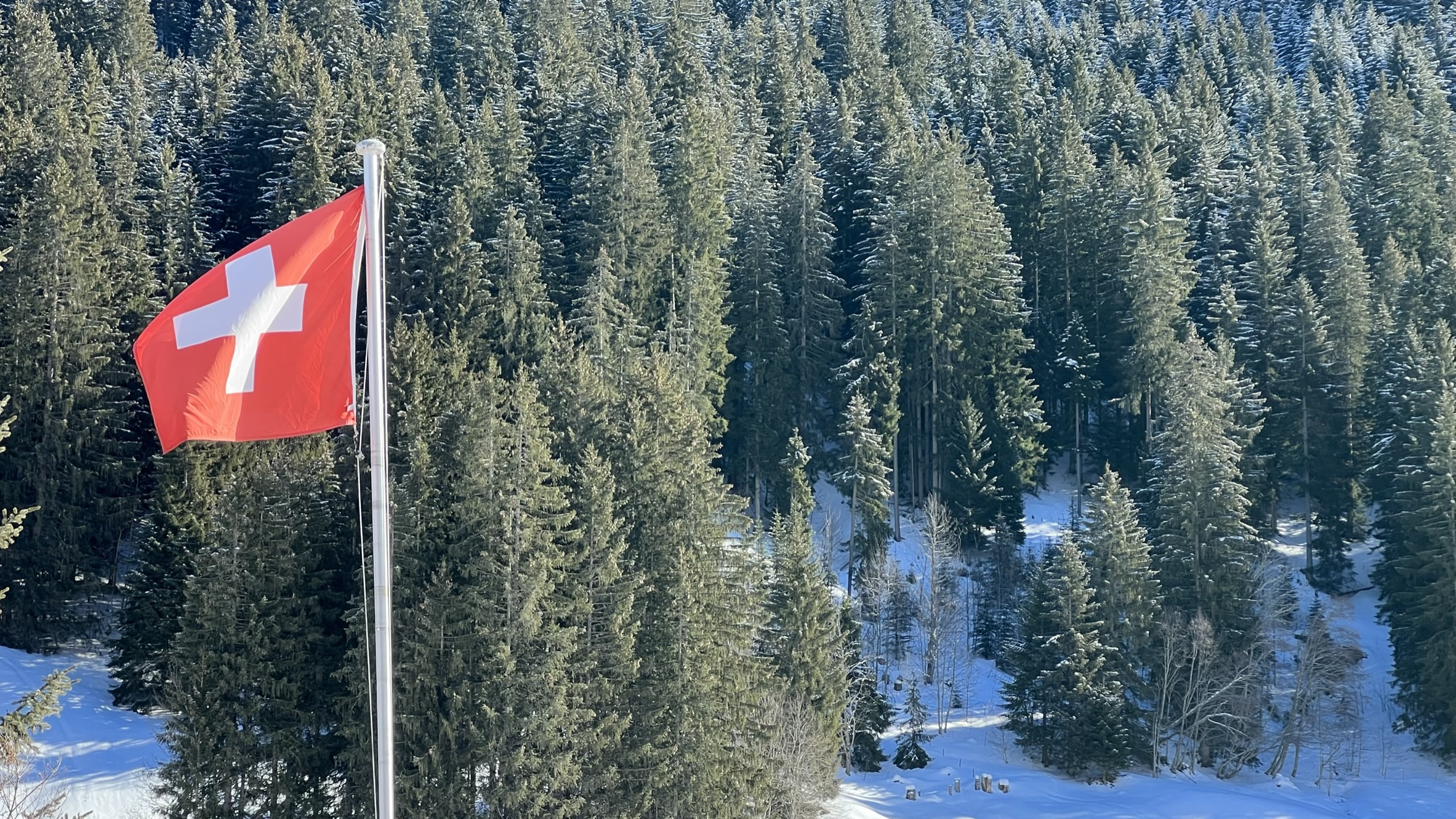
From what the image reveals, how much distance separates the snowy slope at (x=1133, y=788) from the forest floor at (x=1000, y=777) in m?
0.05

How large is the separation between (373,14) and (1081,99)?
53.3 m

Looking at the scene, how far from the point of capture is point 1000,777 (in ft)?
146

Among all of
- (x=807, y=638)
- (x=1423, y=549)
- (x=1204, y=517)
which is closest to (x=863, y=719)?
(x=807, y=638)

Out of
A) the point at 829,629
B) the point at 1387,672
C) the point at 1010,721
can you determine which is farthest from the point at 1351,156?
the point at 829,629

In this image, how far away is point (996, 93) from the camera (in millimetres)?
89250

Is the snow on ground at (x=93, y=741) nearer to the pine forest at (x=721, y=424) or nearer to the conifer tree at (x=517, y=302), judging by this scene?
A: the pine forest at (x=721, y=424)

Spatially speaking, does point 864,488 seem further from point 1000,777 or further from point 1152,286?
point 1152,286

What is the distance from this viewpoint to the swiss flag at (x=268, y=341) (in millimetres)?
→ 10750

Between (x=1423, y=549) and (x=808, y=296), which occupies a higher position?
(x=808, y=296)

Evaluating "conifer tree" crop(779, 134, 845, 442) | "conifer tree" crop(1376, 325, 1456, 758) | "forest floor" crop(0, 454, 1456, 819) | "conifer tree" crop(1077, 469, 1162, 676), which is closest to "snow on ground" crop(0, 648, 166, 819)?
"forest floor" crop(0, 454, 1456, 819)

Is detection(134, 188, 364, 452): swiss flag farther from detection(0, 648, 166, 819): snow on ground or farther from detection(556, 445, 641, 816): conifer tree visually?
detection(0, 648, 166, 819): snow on ground

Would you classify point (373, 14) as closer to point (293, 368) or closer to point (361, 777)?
point (361, 777)

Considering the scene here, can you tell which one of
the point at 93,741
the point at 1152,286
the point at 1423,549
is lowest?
the point at 93,741

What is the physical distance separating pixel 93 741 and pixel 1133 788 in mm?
30273
